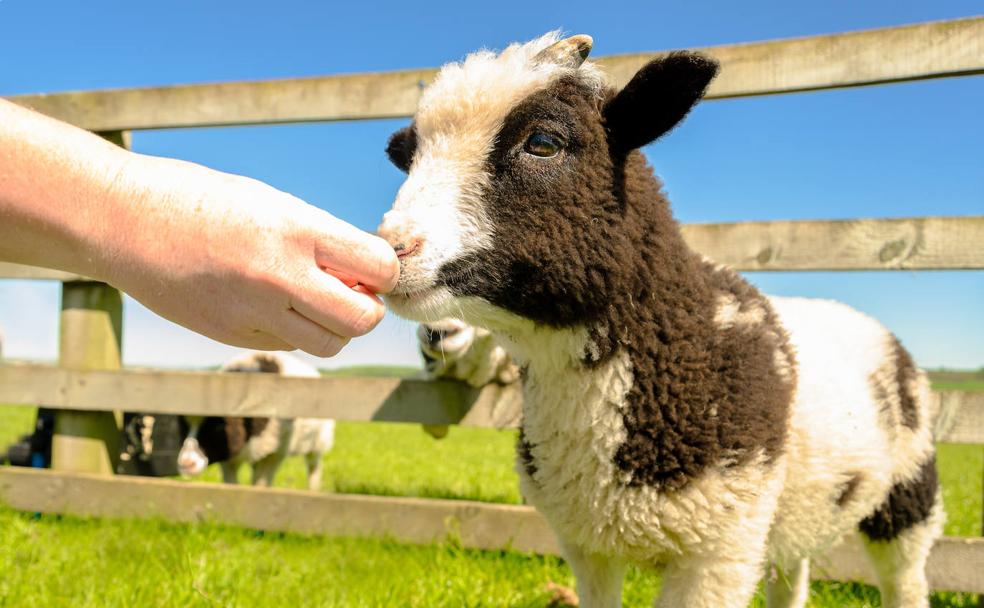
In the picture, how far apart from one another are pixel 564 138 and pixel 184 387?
377cm

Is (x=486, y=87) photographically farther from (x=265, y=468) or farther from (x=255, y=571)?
(x=265, y=468)

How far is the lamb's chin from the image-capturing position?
6.12 ft

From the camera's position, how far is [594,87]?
87.4 inches

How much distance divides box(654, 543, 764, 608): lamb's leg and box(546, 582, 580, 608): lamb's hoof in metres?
1.19

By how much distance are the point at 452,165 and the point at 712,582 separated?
4.95 feet

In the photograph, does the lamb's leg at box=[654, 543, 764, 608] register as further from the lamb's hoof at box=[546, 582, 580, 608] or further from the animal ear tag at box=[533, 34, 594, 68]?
the animal ear tag at box=[533, 34, 594, 68]

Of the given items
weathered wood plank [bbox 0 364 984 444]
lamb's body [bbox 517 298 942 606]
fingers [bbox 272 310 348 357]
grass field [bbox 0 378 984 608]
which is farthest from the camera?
weathered wood plank [bbox 0 364 984 444]

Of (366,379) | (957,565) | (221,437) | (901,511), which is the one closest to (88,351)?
(221,437)

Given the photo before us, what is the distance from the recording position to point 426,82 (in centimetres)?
424

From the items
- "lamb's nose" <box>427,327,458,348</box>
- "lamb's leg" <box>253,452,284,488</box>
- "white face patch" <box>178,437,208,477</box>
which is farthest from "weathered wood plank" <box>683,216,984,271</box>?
"lamb's leg" <box>253,452,284,488</box>

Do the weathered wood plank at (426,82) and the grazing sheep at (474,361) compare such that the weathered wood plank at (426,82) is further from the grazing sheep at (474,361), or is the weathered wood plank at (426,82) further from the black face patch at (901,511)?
the black face patch at (901,511)

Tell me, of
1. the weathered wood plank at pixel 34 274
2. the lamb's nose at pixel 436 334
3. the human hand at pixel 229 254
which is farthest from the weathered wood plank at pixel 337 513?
the human hand at pixel 229 254

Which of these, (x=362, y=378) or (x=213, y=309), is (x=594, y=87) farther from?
(x=362, y=378)

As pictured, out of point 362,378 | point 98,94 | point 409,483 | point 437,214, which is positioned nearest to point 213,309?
point 437,214
